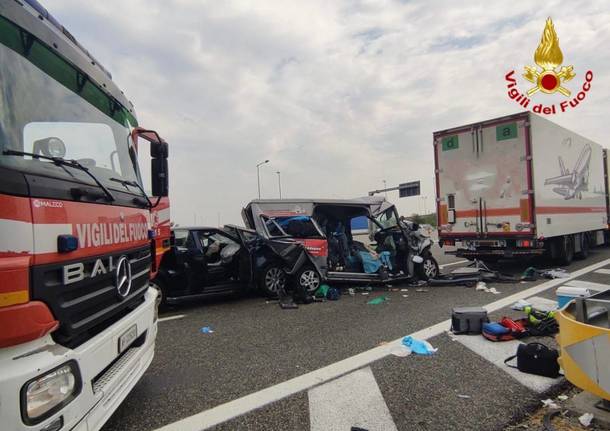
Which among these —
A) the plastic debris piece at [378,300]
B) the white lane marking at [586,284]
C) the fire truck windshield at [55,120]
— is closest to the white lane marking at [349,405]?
the fire truck windshield at [55,120]

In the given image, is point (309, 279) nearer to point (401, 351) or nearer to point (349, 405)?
point (401, 351)

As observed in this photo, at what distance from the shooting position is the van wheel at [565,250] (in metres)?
11.1

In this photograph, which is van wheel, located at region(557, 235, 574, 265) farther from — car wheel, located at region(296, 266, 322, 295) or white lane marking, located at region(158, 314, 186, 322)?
white lane marking, located at region(158, 314, 186, 322)

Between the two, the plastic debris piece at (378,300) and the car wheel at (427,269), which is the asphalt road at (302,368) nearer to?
the plastic debris piece at (378,300)

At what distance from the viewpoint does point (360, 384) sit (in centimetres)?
372

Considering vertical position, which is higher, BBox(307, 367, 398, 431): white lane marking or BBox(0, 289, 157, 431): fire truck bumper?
BBox(0, 289, 157, 431): fire truck bumper

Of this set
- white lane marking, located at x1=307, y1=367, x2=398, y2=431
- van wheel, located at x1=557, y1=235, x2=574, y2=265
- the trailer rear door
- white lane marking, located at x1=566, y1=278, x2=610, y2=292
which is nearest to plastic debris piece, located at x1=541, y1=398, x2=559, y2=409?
white lane marking, located at x1=307, y1=367, x2=398, y2=431

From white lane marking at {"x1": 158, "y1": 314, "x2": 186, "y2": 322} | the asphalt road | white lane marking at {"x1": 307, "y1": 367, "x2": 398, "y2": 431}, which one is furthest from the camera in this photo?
white lane marking at {"x1": 158, "y1": 314, "x2": 186, "y2": 322}

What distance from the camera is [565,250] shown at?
11227 mm

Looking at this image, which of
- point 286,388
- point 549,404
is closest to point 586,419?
point 549,404

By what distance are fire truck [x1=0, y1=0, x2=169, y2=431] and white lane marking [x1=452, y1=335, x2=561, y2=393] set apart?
10.8ft

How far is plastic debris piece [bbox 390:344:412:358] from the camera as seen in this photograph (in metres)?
4.47

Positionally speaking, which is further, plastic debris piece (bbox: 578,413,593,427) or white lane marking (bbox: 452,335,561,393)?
white lane marking (bbox: 452,335,561,393)

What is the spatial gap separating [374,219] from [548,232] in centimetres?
442
